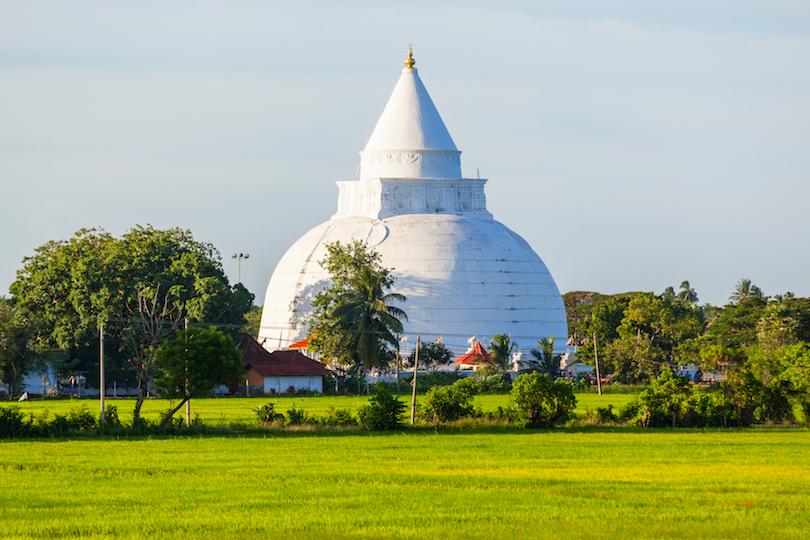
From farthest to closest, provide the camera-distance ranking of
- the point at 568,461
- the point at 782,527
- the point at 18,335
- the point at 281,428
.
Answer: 1. the point at 18,335
2. the point at 281,428
3. the point at 568,461
4. the point at 782,527

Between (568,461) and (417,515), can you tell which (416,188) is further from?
(417,515)

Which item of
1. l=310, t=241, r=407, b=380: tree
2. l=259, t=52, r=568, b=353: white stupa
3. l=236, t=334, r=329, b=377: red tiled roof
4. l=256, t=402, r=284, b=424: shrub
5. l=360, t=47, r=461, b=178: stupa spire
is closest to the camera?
l=256, t=402, r=284, b=424: shrub

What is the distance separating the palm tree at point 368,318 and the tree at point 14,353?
12.6 m

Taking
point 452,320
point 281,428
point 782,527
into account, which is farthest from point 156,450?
point 452,320

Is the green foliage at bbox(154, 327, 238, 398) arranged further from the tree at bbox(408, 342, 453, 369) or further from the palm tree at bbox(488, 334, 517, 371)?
the palm tree at bbox(488, 334, 517, 371)

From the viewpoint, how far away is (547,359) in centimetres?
7731

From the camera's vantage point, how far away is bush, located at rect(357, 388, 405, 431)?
158ft

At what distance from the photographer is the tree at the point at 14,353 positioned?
69188 millimetres

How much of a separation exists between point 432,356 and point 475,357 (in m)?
2.31

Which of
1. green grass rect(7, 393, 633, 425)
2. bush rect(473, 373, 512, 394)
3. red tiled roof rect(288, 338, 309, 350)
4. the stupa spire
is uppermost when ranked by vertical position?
the stupa spire

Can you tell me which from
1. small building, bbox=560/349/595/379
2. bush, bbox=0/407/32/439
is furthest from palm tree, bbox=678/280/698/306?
bush, bbox=0/407/32/439

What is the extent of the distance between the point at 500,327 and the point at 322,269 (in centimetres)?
897

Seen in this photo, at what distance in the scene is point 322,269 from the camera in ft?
278

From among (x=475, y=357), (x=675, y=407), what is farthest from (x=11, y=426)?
(x=475, y=357)
